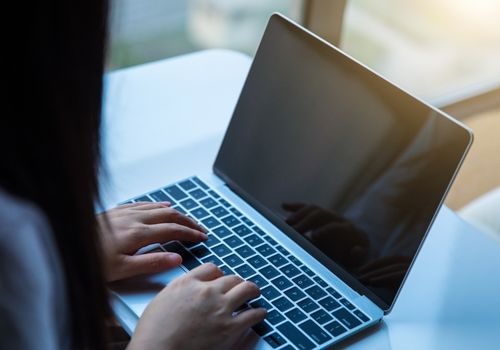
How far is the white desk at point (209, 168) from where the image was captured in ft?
2.70

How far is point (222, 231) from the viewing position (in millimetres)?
910

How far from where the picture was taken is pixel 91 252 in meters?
0.65

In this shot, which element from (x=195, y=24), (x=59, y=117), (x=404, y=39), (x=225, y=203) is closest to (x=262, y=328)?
(x=225, y=203)

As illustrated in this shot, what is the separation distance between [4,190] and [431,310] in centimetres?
49

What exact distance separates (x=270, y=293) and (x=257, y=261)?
6 centimetres

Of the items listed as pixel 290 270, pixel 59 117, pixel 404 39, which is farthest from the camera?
pixel 404 39

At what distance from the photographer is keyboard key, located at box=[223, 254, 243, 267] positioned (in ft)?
2.83

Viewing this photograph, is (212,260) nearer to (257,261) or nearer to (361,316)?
(257,261)

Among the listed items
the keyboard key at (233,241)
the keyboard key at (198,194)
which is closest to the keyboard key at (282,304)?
the keyboard key at (233,241)

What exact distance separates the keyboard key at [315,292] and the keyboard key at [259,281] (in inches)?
1.9

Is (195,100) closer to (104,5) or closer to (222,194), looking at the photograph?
(222,194)

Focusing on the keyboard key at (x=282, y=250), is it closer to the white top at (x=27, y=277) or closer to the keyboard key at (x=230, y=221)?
the keyboard key at (x=230, y=221)

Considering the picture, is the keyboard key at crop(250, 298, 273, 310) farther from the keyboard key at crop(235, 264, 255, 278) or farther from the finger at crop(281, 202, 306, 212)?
the finger at crop(281, 202, 306, 212)

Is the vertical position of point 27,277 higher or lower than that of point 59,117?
lower
